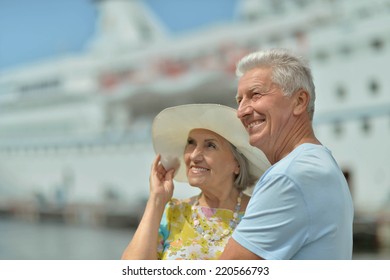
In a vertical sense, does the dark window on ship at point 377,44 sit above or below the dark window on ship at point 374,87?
above

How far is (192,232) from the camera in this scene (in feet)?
4.04

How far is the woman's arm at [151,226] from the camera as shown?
1149mm

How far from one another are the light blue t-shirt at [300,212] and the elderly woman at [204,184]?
0.25m

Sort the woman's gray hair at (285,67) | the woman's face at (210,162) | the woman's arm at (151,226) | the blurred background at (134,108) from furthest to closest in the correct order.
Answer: the blurred background at (134,108), the woman's face at (210,162), the woman's arm at (151,226), the woman's gray hair at (285,67)

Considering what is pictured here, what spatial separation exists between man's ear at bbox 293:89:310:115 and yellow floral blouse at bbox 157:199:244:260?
31 centimetres

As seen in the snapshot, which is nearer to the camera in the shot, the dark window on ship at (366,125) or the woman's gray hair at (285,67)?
the woman's gray hair at (285,67)

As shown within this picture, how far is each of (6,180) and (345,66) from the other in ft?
31.9

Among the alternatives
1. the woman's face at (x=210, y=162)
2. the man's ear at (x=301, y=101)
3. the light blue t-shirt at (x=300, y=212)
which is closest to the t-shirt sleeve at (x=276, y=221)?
the light blue t-shirt at (x=300, y=212)

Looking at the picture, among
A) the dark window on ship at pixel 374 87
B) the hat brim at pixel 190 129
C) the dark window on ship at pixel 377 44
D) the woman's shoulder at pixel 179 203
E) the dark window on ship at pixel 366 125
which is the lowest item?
the woman's shoulder at pixel 179 203

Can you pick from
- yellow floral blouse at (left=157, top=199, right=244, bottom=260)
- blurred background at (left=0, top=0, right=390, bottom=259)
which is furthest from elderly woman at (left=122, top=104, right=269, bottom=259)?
blurred background at (left=0, top=0, right=390, bottom=259)

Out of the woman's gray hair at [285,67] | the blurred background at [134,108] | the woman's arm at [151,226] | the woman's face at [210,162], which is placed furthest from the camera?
the blurred background at [134,108]

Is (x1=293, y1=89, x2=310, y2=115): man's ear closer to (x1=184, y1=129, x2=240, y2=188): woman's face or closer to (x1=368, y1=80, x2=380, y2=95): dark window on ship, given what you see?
(x1=184, y1=129, x2=240, y2=188): woman's face

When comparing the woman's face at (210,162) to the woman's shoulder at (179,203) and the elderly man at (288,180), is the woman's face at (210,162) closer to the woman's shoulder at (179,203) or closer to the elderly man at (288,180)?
the woman's shoulder at (179,203)
